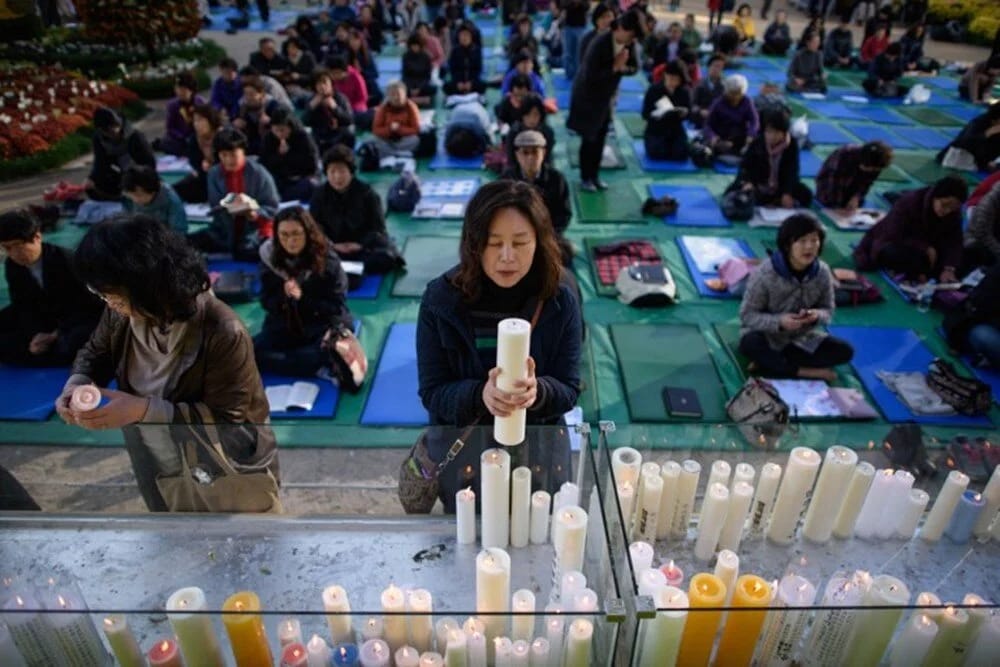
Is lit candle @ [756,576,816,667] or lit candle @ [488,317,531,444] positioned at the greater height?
lit candle @ [488,317,531,444]

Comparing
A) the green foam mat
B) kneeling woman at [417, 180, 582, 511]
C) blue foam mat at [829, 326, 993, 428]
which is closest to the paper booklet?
the green foam mat

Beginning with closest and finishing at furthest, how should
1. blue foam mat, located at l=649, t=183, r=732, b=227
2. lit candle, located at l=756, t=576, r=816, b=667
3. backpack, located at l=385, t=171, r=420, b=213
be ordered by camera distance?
lit candle, located at l=756, t=576, r=816, b=667
blue foam mat, located at l=649, t=183, r=732, b=227
backpack, located at l=385, t=171, r=420, b=213

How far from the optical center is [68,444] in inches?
90.2

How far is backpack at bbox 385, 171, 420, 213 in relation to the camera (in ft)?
21.9

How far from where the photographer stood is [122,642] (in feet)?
4.97

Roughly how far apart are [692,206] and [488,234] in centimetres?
542

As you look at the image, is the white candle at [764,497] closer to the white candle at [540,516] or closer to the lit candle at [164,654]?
the white candle at [540,516]

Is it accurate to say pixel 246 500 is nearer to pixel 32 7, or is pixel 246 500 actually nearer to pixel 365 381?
pixel 365 381

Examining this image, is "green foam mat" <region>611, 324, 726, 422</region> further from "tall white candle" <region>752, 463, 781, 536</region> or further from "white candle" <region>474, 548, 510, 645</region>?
"white candle" <region>474, 548, 510, 645</region>

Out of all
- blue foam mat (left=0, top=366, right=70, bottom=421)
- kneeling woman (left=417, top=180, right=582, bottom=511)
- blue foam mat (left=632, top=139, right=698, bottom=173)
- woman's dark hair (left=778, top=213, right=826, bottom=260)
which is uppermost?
kneeling woman (left=417, top=180, right=582, bottom=511)

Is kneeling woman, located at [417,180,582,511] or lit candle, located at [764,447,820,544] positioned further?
kneeling woman, located at [417,180,582,511]

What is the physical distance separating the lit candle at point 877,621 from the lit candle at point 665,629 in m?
0.42

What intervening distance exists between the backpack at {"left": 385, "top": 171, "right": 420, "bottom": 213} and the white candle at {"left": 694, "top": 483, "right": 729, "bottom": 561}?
5.34m

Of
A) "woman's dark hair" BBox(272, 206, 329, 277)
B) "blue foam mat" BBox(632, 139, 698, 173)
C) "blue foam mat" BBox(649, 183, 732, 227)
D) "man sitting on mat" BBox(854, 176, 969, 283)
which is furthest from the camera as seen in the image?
"blue foam mat" BBox(632, 139, 698, 173)
